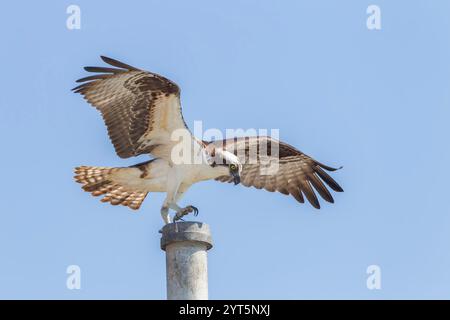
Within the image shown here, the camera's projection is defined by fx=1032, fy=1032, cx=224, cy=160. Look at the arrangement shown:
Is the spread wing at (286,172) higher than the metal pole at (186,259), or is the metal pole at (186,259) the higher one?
the spread wing at (286,172)

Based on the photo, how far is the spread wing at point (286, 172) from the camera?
481 inches

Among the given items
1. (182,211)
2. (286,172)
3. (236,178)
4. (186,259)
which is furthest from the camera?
(286,172)

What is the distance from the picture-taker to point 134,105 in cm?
1101

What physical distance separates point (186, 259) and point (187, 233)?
21cm

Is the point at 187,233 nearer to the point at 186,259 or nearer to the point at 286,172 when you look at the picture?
the point at 186,259

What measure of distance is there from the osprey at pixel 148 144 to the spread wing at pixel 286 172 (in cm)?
35

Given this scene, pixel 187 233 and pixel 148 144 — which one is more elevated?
pixel 148 144

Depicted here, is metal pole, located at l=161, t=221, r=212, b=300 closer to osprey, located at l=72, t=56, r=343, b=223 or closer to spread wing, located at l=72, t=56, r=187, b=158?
osprey, located at l=72, t=56, r=343, b=223

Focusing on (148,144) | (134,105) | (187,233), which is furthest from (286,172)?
(187,233)

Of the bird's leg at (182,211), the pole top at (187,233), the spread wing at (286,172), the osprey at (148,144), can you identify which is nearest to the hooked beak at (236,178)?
the osprey at (148,144)

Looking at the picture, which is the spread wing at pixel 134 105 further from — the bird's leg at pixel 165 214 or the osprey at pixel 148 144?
the bird's leg at pixel 165 214
